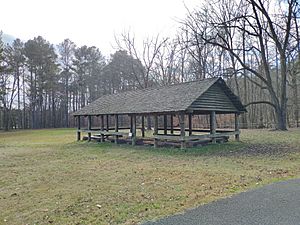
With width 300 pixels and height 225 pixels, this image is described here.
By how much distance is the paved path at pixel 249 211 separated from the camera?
4.33m

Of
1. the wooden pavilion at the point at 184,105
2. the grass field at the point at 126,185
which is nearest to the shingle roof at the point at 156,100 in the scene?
the wooden pavilion at the point at 184,105

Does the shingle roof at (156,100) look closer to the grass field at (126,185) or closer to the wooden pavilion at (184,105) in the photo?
the wooden pavilion at (184,105)

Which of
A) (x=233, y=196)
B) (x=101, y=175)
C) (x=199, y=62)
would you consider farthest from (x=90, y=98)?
(x=233, y=196)

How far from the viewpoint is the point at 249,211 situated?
476cm

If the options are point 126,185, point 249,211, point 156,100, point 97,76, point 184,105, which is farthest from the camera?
point 97,76

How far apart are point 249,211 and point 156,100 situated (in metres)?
13.4

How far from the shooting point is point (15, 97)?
1999 inches

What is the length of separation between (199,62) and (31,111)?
31.7 m

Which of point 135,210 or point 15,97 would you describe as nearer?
point 135,210

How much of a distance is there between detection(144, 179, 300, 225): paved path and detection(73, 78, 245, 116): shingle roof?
8999 millimetres

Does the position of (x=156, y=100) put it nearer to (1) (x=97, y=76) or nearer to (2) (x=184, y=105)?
(2) (x=184, y=105)

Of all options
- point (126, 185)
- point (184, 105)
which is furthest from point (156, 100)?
point (126, 185)

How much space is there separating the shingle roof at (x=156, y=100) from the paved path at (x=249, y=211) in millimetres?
8999

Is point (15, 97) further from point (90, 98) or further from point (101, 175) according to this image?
point (101, 175)
